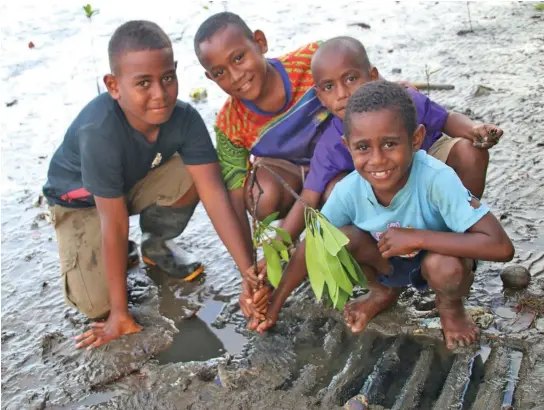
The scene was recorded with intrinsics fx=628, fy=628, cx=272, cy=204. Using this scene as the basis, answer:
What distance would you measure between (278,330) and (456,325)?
0.76 m

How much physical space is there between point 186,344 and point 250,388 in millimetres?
487

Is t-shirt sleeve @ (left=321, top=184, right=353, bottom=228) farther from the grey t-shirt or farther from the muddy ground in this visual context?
the grey t-shirt

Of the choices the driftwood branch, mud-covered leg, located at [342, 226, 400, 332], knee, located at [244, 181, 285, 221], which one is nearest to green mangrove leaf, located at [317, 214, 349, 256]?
mud-covered leg, located at [342, 226, 400, 332]

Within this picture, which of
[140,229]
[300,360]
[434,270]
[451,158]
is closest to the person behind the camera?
[434,270]

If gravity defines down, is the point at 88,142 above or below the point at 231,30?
below

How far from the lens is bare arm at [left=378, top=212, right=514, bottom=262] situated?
2.23 m

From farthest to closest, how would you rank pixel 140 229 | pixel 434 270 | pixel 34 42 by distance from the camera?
pixel 34 42, pixel 140 229, pixel 434 270

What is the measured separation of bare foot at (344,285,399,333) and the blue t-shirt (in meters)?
0.28

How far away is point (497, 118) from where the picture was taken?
4137 millimetres

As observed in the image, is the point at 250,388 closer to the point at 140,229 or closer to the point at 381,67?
the point at 140,229

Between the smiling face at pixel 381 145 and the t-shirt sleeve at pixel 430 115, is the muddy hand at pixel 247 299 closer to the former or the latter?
the smiling face at pixel 381 145

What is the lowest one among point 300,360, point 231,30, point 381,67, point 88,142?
point 300,360

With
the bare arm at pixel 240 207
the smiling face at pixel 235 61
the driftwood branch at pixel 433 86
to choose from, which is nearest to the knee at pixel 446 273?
the bare arm at pixel 240 207

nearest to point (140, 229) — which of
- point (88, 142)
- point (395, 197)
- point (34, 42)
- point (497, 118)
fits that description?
point (88, 142)
